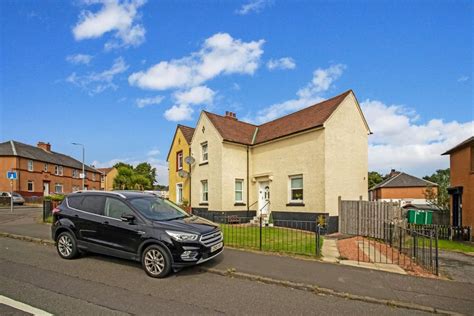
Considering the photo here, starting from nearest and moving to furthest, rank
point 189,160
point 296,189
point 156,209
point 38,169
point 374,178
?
point 156,209
point 296,189
point 189,160
point 38,169
point 374,178

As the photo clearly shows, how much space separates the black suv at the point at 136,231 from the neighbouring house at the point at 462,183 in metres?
18.3

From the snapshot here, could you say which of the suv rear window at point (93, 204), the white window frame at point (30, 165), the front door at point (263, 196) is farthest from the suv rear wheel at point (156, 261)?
the white window frame at point (30, 165)

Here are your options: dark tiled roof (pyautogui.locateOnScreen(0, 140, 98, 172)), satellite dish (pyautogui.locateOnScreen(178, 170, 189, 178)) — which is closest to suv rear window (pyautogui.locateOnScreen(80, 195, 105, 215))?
satellite dish (pyautogui.locateOnScreen(178, 170, 189, 178))

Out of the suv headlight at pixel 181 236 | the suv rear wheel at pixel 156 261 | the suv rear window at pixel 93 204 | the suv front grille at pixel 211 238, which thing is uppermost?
the suv rear window at pixel 93 204

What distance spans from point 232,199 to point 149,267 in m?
13.3

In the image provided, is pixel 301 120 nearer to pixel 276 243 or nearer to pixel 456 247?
pixel 276 243

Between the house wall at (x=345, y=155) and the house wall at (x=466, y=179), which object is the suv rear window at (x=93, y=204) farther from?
the house wall at (x=466, y=179)

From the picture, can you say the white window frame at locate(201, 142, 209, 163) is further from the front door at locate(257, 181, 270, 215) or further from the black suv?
the black suv

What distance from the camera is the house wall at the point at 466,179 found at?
1972cm

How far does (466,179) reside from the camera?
67.0 feet

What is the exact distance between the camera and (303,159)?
1759 centimetres

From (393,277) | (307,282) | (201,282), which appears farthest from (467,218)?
(201,282)

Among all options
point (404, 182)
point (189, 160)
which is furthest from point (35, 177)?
point (404, 182)

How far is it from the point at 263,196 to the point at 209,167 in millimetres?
3865
